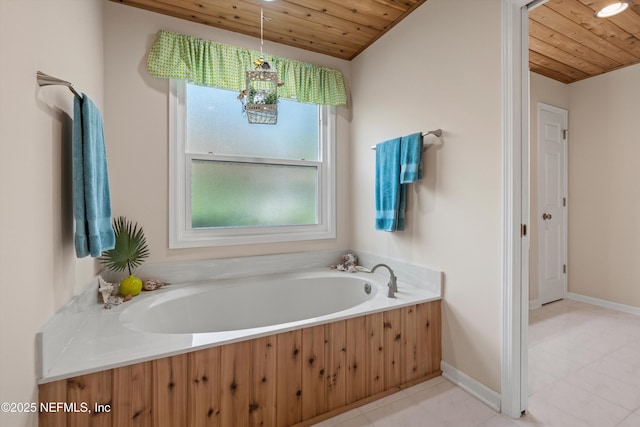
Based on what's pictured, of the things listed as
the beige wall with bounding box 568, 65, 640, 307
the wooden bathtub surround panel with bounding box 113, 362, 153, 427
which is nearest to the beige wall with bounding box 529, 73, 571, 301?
the beige wall with bounding box 568, 65, 640, 307

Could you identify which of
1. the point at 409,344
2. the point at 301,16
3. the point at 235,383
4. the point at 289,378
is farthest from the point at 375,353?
the point at 301,16

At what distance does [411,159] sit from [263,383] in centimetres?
161

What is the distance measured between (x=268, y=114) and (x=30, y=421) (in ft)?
6.22

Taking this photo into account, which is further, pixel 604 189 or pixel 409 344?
pixel 604 189

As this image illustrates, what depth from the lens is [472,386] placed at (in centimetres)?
176

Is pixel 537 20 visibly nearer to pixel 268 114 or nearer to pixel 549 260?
pixel 268 114

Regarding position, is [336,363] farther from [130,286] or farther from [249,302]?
[130,286]

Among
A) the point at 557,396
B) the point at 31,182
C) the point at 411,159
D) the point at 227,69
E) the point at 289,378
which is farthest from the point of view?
the point at 227,69

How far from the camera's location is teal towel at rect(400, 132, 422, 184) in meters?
2.01

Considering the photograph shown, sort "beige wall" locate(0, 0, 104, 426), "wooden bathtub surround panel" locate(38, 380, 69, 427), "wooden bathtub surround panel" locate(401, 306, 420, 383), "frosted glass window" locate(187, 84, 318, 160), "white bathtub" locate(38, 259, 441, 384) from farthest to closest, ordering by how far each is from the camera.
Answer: "frosted glass window" locate(187, 84, 318, 160) < "wooden bathtub surround panel" locate(401, 306, 420, 383) < "white bathtub" locate(38, 259, 441, 384) < "wooden bathtub surround panel" locate(38, 380, 69, 427) < "beige wall" locate(0, 0, 104, 426)

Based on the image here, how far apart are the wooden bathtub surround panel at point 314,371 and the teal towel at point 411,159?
3.75 feet

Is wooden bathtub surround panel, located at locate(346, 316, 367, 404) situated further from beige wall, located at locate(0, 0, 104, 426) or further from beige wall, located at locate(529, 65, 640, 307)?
beige wall, located at locate(529, 65, 640, 307)

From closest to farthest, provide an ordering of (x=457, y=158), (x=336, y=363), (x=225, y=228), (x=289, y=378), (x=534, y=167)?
(x=289, y=378) < (x=336, y=363) < (x=457, y=158) < (x=225, y=228) < (x=534, y=167)

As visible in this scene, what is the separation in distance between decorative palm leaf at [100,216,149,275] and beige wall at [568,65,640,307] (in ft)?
14.5
